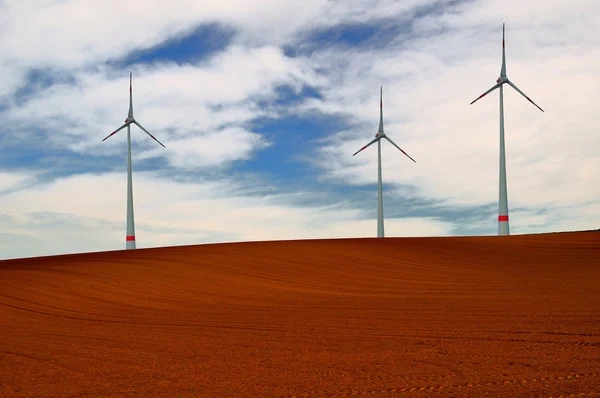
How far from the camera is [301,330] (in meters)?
10.0

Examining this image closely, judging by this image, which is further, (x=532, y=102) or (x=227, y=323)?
(x=532, y=102)

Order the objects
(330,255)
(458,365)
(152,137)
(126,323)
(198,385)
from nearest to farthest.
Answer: (198,385)
(458,365)
(126,323)
(330,255)
(152,137)

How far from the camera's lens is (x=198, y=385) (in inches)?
260

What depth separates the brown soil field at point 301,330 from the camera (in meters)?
6.57

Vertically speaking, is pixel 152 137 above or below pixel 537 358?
above

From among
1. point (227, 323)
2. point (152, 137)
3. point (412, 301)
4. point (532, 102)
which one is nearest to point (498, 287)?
point (412, 301)

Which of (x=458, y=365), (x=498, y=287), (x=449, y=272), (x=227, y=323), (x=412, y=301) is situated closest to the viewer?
(x=458, y=365)

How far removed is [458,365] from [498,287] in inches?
387

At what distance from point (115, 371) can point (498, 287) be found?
38.6 feet

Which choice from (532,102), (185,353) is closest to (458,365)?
(185,353)

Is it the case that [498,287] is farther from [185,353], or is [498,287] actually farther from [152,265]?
[152,265]

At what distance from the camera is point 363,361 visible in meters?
7.50

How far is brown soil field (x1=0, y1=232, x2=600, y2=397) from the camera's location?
21.6 ft

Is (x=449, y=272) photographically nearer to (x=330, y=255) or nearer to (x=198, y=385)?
(x=330, y=255)
